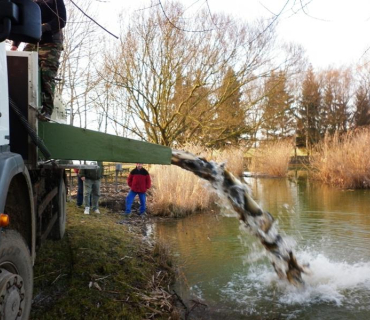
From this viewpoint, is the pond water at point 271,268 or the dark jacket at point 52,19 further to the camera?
the pond water at point 271,268

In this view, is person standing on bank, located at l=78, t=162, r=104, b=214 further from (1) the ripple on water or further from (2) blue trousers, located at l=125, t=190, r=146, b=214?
(1) the ripple on water

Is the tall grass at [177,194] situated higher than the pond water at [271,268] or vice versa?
the tall grass at [177,194]

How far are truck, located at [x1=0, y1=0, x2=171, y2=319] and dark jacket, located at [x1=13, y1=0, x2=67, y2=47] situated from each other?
1.63 ft

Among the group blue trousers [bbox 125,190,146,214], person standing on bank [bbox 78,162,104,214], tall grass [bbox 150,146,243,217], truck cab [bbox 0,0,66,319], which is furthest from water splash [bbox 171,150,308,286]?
blue trousers [bbox 125,190,146,214]

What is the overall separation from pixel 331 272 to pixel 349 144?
524 inches

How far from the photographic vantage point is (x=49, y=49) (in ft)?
14.4

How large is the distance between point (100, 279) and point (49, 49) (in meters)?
2.66

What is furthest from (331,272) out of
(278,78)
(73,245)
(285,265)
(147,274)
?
(278,78)

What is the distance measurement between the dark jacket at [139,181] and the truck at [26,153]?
562 cm

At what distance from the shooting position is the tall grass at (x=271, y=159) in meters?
22.8

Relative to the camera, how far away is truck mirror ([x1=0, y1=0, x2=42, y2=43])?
194 centimetres

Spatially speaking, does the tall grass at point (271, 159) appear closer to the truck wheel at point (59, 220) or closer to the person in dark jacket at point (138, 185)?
the person in dark jacket at point (138, 185)

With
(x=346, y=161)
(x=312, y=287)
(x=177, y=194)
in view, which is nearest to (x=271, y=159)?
(x=346, y=161)

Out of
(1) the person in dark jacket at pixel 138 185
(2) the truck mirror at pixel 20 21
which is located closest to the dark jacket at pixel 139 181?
(1) the person in dark jacket at pixel 138 185
